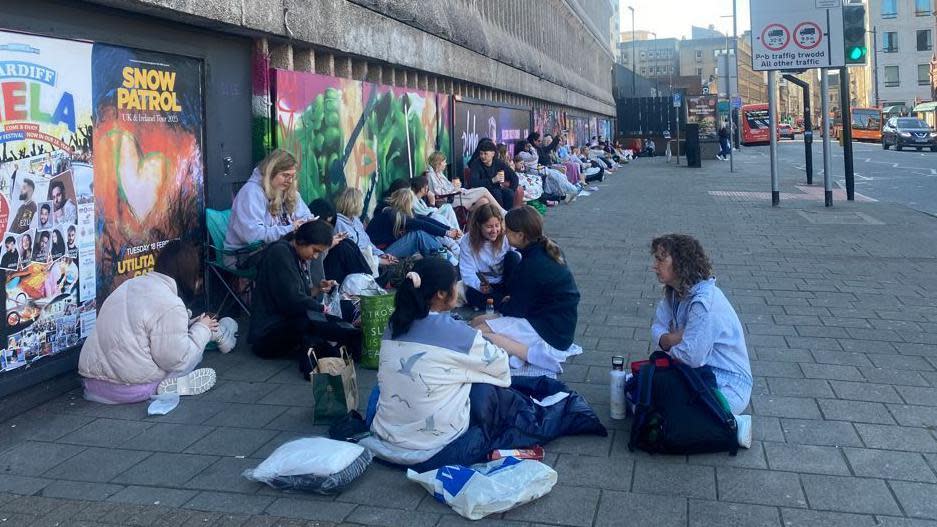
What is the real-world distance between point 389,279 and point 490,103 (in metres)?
9.60

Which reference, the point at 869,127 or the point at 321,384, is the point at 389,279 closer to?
the point at 321,384

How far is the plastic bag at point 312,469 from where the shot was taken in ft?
13.5

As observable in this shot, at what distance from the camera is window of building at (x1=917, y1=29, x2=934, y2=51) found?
7812cm

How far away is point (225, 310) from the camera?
7922mm

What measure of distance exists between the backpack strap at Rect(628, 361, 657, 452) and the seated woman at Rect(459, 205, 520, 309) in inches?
97.1

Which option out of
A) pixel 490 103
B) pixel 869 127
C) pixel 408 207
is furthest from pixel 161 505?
pixel 869 127

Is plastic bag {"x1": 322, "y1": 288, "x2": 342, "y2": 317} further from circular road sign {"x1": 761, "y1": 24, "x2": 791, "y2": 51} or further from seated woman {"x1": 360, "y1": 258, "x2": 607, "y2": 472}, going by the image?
circular road sign {"x1": 761, "y1": 24, "x2": 791, "y2": 51}

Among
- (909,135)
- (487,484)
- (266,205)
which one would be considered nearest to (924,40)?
(909,135)

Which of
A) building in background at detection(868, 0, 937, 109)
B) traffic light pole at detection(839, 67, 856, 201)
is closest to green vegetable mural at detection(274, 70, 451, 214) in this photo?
traffic light pole at detection(839, 67, 856, 201)

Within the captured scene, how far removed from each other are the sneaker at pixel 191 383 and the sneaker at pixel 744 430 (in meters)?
3.30

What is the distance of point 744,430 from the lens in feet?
15.2

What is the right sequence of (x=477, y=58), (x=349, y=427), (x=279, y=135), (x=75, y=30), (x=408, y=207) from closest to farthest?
(x=349, y=427), (x=75, y=30), (x=279, y=135), (x=408, y=207), (x=477, y=58)

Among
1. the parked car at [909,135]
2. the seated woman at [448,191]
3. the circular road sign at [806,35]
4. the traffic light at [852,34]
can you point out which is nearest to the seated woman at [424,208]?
the seated woman at [448,191]

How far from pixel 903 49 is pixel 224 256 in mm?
84183
